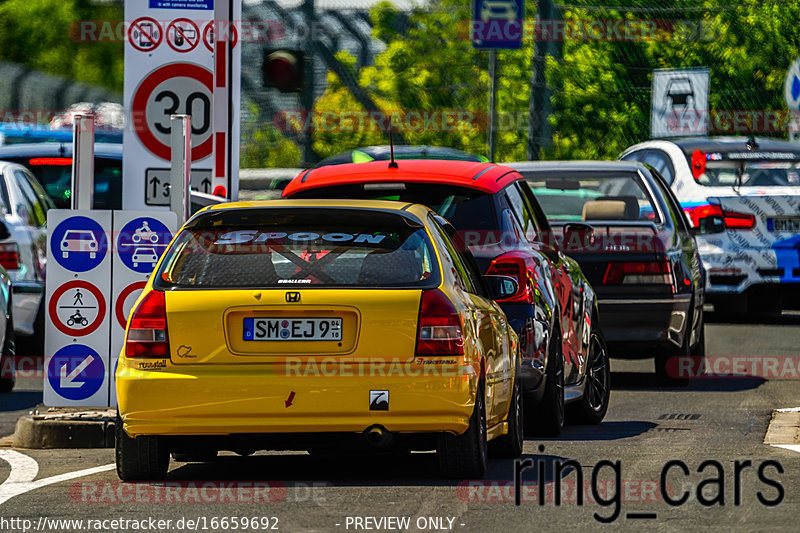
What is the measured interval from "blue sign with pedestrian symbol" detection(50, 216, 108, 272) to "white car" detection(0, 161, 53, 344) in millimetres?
4364

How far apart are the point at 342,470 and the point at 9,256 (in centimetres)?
731

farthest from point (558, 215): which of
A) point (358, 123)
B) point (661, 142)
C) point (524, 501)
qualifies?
point (358, 123)

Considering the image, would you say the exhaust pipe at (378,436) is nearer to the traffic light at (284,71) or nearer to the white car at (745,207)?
the traffic light at (284,71)

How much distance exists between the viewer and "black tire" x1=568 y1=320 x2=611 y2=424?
12.6 metres

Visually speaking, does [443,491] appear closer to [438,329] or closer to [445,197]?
[438,329]

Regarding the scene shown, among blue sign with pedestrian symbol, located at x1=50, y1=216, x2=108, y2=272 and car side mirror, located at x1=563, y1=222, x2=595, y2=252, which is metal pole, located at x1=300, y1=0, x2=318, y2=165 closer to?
car side mirror, located at x1=563, y1=222, x2=595, y2=252

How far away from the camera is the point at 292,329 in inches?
357

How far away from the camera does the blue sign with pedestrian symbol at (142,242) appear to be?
38.2 ft

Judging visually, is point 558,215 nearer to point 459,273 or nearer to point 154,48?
point 154,48

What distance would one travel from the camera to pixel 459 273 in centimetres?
977

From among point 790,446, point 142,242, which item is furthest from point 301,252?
point 790,446

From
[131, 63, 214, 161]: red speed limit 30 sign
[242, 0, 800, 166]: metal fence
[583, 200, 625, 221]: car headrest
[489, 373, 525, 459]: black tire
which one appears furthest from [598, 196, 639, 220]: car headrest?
[242, 0, 800, 166]: metal fence

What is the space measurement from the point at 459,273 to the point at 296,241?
2.81 feet

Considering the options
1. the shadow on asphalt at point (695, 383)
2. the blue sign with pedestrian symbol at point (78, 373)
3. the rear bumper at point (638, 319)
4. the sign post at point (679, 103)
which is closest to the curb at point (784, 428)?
the rear bumper at point (638, 319)
